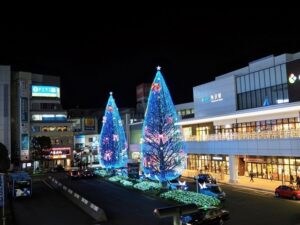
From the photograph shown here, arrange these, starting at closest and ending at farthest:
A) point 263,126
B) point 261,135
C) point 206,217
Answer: point 206,217 → point 261,135 → point 263,126

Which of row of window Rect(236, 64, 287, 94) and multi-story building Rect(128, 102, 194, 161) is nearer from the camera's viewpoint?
row of window Rect(236, 64, 287, 94)

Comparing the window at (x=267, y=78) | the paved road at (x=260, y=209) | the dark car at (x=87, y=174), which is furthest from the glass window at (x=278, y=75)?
the dark car at (x=87, y=174)

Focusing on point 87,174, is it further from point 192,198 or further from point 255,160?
point 192,198

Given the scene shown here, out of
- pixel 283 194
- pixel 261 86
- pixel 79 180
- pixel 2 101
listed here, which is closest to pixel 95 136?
pixel 2 101

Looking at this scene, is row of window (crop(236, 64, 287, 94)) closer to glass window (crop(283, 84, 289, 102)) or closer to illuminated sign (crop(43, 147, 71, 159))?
glass window (crop(283, 84, 289, 102))

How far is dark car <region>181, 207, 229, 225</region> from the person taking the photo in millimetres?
19459

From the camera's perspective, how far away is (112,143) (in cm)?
5344

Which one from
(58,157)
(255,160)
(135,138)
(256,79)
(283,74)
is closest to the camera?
(283,74)

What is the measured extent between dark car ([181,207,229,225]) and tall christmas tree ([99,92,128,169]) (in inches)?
1321

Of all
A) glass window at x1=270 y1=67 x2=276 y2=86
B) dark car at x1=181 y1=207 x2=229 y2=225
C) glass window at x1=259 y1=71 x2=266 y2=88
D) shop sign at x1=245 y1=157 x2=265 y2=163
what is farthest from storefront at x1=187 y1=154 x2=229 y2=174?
dark car at x1=181 y1=207 x2=229 y2=225

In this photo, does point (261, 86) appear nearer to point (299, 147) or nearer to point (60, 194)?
point (299, 147)

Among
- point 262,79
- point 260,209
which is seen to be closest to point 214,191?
point 260,209

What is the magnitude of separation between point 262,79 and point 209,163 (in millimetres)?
14957

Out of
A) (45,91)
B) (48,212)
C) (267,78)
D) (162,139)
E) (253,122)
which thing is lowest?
(48,212)
